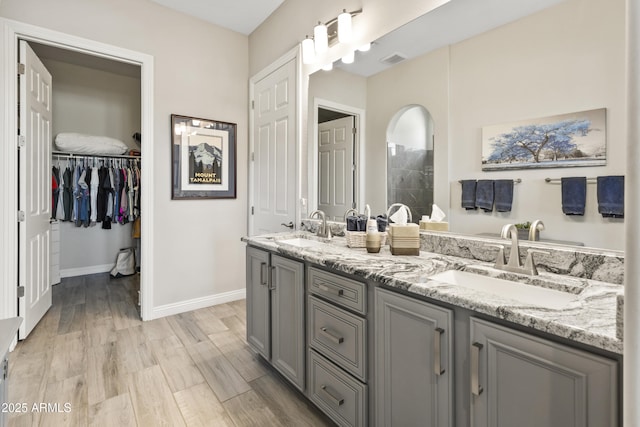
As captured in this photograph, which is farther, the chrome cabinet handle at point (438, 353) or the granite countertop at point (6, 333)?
the chrome cabinet handle at point (438, 353)

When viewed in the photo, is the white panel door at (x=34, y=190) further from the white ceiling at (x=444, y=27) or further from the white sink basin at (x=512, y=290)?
the white sink basin at (x=512, y=290)

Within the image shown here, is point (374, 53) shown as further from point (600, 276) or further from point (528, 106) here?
point (600, 276)

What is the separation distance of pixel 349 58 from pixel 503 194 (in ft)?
4.60

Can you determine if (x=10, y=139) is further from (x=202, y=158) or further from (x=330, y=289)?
(x=330, y=289)

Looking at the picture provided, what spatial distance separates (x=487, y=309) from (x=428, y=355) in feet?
0.99

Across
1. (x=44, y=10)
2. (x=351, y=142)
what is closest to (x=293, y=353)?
(x=351, y=142)

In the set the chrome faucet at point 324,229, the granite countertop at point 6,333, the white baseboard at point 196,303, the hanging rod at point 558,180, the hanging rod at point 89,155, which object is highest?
the hanging rod at point 89,155

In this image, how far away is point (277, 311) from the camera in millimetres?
1945

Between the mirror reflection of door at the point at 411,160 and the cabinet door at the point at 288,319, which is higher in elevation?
the mirror reflection of door at the point at 411,160

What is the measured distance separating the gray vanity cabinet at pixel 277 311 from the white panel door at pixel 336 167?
27.6 inches

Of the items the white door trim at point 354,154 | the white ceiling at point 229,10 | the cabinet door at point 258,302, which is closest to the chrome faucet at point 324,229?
the white door trim at point 354,154

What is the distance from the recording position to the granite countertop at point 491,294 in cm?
79

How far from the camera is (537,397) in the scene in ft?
2.81

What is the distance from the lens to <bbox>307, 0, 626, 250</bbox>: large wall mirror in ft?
3.81
